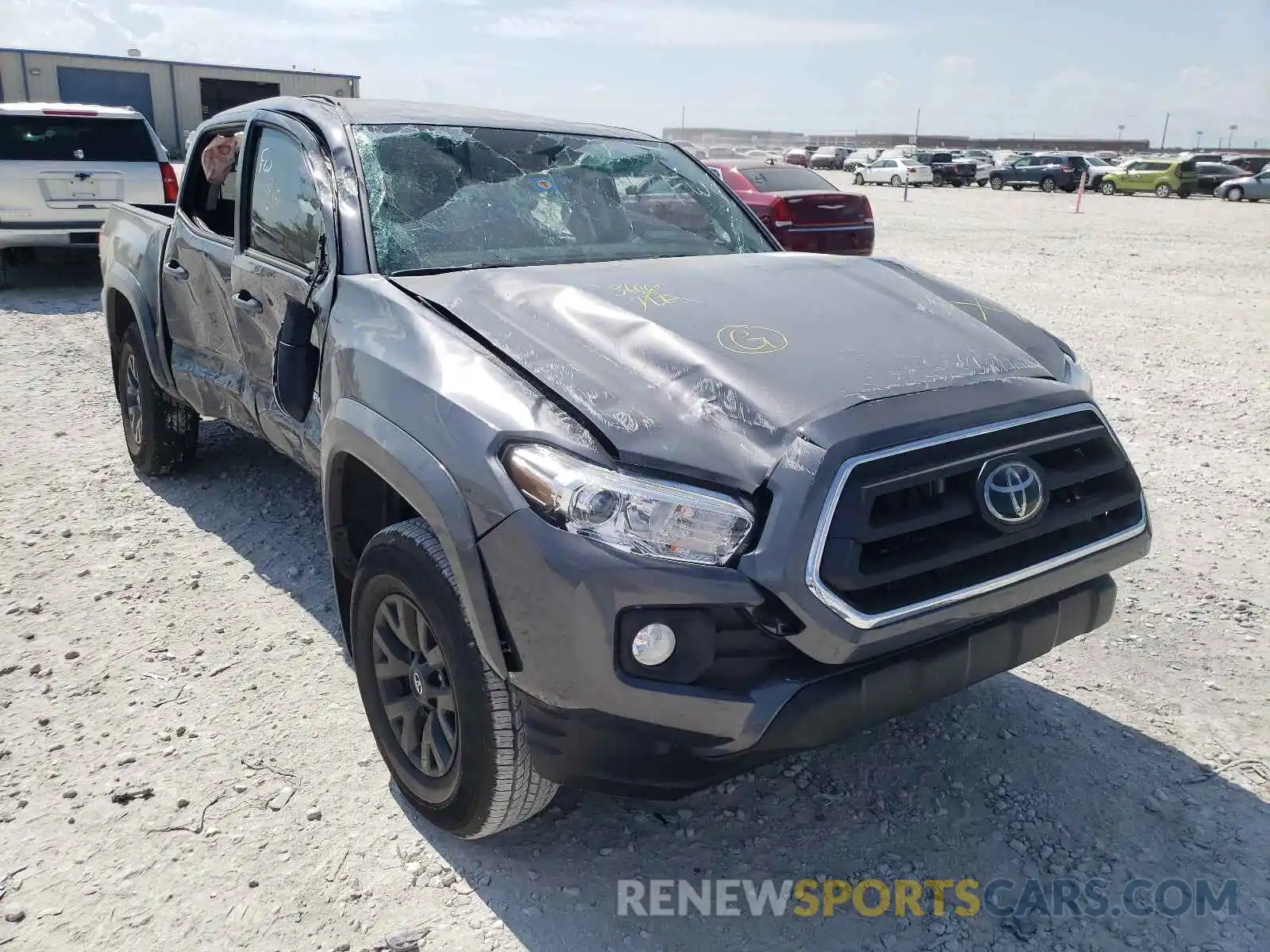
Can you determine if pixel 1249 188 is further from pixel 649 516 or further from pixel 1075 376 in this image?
pixel 649 516

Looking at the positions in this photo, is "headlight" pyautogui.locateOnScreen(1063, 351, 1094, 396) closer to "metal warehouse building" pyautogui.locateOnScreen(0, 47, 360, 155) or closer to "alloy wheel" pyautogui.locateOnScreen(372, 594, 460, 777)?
"alloy wheel" pyautogui.locateOnScreen(372, 594, 460, 777)

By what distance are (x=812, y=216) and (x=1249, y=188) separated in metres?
26.2

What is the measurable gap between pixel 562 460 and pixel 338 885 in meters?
1.28

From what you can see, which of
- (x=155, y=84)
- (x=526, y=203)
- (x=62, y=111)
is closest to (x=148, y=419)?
(x=526, y=203)

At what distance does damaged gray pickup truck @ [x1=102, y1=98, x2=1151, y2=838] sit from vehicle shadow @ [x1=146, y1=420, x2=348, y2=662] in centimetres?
100

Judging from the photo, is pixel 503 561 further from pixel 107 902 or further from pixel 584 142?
pixel 584 142

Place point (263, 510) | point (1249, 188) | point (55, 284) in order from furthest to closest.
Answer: point (1249, 188)
point (55, 284)
point (263, 510)

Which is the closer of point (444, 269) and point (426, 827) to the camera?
point (426, 827)

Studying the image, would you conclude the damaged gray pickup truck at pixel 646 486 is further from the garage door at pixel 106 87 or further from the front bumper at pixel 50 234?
the garage door at pixel 106 87

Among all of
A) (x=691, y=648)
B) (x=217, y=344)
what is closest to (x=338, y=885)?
(x=691, y=648)

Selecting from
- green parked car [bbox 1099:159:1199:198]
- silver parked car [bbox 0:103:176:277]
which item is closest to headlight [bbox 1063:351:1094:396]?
silver parked car [bbox 0:103:176:277]

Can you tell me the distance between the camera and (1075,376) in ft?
9.19

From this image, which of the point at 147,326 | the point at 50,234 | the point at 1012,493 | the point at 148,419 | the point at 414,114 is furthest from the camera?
the point at 50,234

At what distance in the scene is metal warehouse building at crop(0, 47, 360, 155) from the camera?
128 ft
